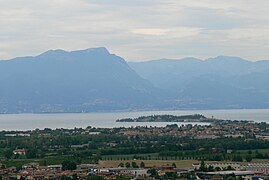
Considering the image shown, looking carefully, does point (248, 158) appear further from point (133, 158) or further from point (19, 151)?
point (19, 151)

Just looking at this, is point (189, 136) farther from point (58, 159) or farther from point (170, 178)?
point (170, 178)

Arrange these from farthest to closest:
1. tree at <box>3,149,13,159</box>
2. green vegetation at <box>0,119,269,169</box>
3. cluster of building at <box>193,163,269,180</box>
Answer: tree at <box>3,149,13,159</box> < green vegetation at <box>0,119,269,169</box> < cluster of building at <box>193,163,269,180</box>

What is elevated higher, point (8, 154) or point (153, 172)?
point (8, 154)

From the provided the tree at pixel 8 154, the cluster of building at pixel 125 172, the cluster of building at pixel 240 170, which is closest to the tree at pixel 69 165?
the cluster of building at pixel 125 172

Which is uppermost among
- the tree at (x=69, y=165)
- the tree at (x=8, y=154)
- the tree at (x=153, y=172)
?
the tree at (x=8, y=154)

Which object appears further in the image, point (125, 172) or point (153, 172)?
point (125, 172)

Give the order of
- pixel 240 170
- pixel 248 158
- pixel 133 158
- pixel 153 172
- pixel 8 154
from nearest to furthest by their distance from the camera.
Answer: pixel 153 172 < pixel 240 170 < pixel 248 158 < pixel 133 158 < pixel 8 154

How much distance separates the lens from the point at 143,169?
154 ft

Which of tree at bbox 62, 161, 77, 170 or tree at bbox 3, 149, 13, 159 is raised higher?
tree at bbox 3, 149, 13, 159

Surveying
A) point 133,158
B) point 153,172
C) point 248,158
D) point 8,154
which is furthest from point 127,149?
point 153,172

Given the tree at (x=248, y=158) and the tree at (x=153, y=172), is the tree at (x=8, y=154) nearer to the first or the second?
the tree at (x=153, y=172)

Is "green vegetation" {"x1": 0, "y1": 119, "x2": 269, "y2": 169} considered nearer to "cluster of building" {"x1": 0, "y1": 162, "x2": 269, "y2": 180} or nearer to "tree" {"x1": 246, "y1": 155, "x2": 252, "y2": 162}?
"tree" {"x1": 246, "y1": 155, "x2": 252, "y2": 162}

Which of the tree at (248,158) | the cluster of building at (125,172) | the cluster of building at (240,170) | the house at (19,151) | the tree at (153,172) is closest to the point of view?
the cluster of building at (240,170)

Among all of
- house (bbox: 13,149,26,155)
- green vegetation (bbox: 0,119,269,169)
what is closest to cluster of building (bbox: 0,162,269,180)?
green vegetation (bbox: 0,119,269,169)
